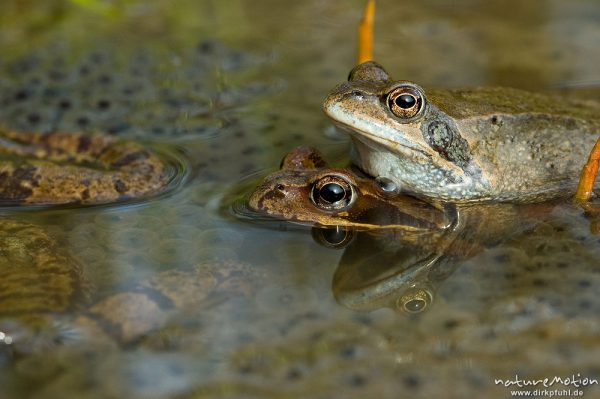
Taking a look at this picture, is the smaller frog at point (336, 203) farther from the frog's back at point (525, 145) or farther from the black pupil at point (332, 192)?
the frog's back at point (525, 145)

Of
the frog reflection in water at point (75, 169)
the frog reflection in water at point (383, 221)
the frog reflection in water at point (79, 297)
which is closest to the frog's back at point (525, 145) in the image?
the frog reflection in water at point (383, 221)

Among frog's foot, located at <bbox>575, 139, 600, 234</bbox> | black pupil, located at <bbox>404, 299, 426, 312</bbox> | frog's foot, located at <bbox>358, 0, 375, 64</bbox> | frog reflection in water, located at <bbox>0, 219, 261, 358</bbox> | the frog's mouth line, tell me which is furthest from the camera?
frog's foot, located at <bbox>358, 0, 375, 64</bbox>

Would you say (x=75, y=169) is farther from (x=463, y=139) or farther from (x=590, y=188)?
(x=590, y=188)

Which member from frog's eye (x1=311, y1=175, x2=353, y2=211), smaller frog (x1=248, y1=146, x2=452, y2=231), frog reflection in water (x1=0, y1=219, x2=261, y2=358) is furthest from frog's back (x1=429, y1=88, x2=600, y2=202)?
frog reflection in water (x1=0, y1=219, x2=261, y2=358)

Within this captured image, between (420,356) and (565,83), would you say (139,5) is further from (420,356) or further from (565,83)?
(420,356)

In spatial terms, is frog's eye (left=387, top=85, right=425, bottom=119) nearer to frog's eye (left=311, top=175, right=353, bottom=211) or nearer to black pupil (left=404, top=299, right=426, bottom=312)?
frog's eye (left=311, top=175, right=353, bottom=211)

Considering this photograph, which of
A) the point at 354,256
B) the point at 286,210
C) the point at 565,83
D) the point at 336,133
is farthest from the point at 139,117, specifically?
the point at 565,83
